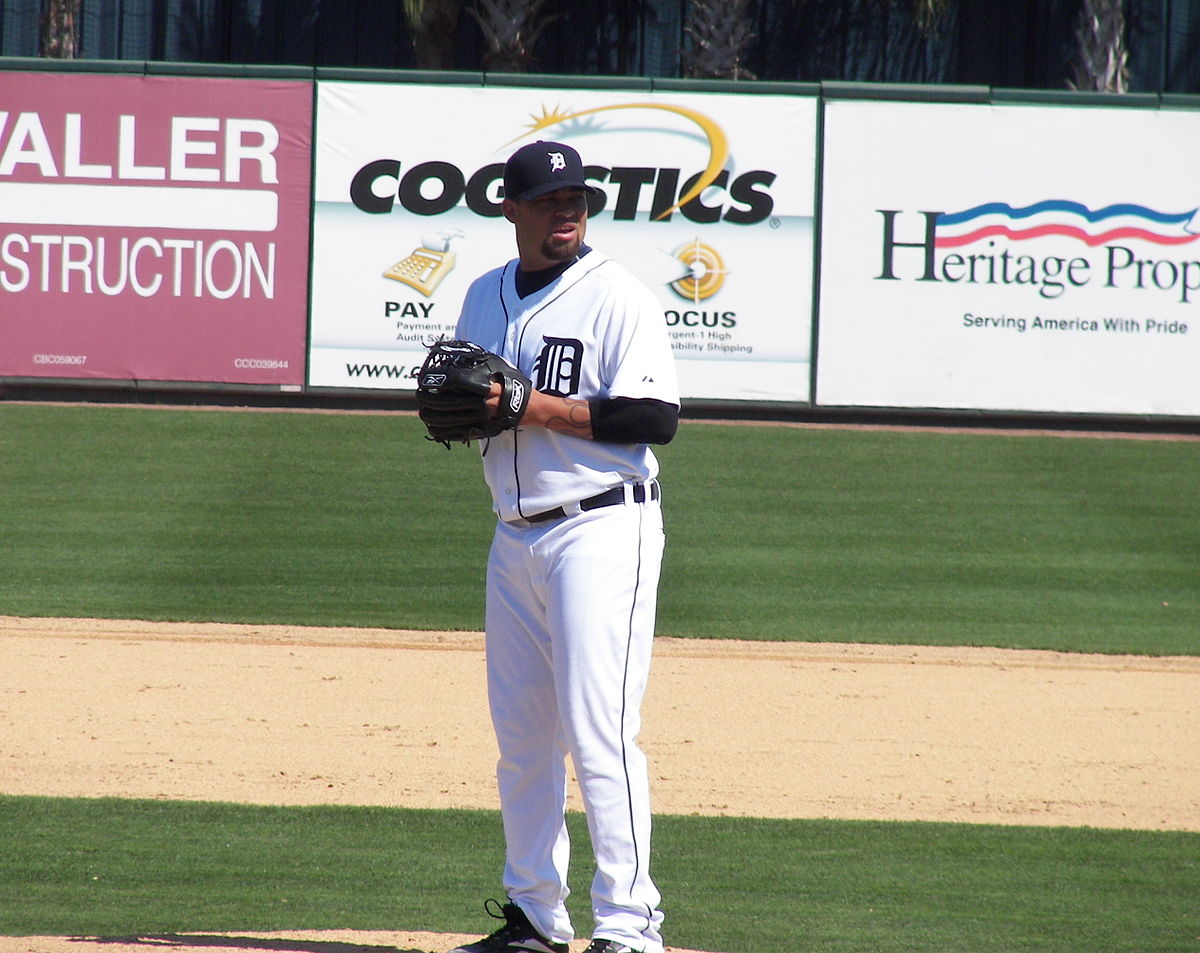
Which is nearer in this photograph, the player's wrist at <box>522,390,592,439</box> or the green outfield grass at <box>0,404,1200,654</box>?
the player's wrist at <box>522,390,592,439</box>

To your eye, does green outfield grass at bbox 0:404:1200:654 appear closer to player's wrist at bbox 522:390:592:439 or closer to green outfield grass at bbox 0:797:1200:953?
green outfield grass at bbox 0:797:1200:953

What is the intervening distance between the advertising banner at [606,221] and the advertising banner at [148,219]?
447 mm

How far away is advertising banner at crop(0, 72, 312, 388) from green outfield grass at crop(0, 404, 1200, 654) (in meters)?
0.80

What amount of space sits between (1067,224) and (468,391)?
40.2 ft

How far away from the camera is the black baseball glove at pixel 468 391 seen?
3.40 m

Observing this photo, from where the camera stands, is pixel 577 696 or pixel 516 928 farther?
pixel 516 928

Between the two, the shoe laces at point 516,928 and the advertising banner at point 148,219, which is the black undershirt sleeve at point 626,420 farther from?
the advertising banner at point 148,219

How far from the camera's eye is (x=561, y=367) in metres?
3.55

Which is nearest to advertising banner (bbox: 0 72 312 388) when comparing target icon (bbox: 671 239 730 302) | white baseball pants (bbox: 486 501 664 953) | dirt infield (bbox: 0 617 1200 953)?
target icon (bbox: 671 239 730 302)

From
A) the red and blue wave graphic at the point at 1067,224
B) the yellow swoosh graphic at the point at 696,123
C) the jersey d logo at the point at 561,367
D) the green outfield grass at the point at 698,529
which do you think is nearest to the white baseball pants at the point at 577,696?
the jersey d logo at the point at 561,367

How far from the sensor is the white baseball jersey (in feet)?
11.4

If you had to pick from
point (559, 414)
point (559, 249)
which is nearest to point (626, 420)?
point (559, 414)

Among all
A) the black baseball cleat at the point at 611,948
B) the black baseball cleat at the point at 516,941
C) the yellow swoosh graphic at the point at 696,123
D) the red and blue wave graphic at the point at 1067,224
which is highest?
the yellow swoosh graphic at the point at 696,123

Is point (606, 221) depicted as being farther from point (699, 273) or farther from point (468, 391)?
point (468, 391)
